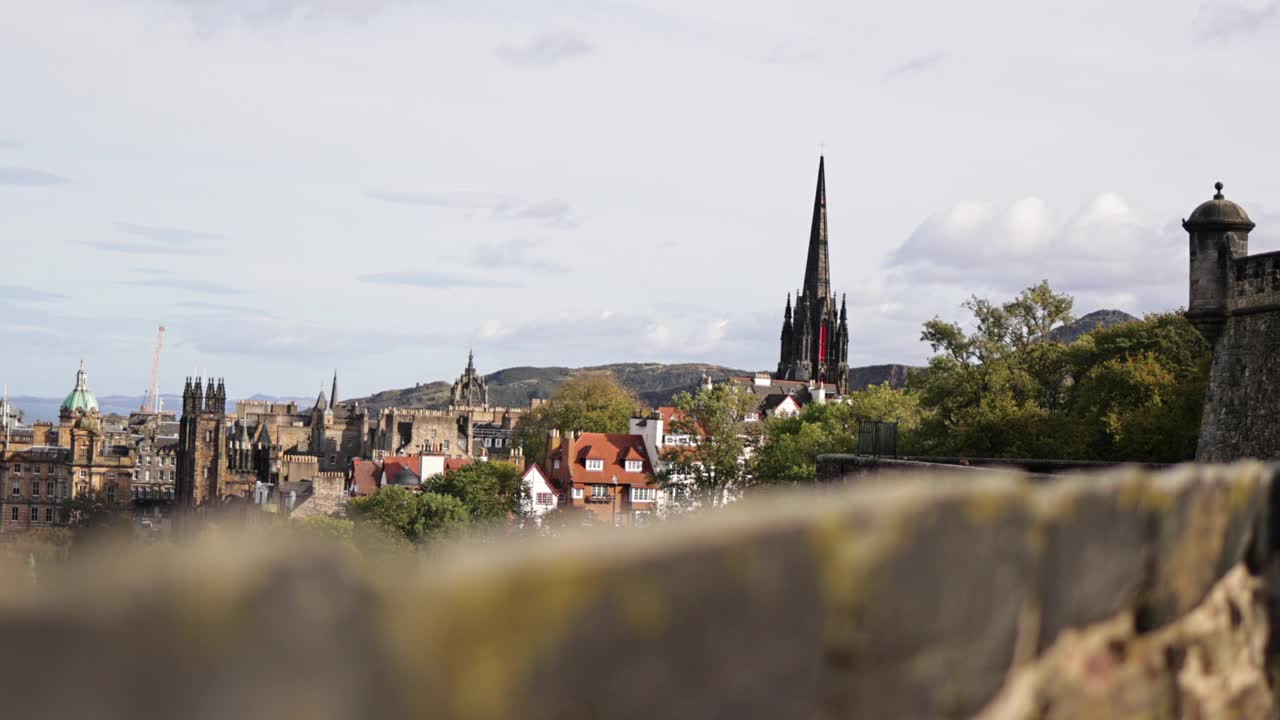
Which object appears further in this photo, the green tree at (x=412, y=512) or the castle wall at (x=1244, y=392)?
the green tree at (x=412, y=512)

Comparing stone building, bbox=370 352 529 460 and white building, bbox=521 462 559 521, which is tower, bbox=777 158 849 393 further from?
white building, bbox=521 462 559 521

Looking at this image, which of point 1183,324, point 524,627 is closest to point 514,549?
point 524,627

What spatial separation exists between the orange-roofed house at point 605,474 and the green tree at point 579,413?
621 inches

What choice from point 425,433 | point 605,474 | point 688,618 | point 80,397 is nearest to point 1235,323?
point 688,618

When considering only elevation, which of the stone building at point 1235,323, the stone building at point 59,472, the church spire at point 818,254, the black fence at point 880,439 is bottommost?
the stone building at point 59,472

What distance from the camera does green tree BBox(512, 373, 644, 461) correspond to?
4715 inches

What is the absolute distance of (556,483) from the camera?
98.3 meters

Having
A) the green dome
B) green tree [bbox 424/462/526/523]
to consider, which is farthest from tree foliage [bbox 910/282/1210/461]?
the green dome

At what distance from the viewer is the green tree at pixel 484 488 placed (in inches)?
3366

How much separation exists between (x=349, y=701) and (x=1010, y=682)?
6.16 ft

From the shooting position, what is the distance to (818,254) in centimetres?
17675

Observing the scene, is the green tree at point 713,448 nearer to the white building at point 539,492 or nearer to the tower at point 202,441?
the white building at point 539,492

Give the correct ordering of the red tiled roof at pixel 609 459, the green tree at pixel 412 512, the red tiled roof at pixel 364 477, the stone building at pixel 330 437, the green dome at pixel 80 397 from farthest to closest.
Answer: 1. the green dome at pixel 80 397
2. the stone building at pixel 330 437
3. the red tiled roof at pixel 364 477
4. the red tiled roof at pixel 609 459
5. the green tree at pixel 412 512

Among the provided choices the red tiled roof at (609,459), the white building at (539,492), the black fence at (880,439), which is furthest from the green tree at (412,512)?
the black fence at (880,439)
